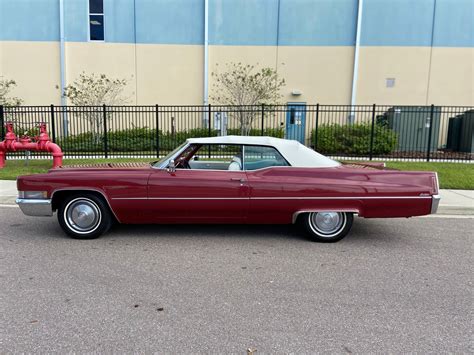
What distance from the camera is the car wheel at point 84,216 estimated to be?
5.08 meters

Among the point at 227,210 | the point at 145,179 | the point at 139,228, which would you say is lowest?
the point at 139,228

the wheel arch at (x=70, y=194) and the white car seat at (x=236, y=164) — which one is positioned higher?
the white car seat at (x=236, y=164)

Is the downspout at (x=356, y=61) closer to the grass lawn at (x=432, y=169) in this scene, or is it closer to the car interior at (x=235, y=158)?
the grass lawn at (x=432, y=169)

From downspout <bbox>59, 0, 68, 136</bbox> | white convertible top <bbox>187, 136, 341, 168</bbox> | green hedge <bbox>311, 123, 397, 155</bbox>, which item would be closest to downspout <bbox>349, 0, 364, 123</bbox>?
green hedge <bbox>311, 123, 397, 155</bbox>

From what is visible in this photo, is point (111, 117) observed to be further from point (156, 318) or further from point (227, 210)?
point (156, 318)

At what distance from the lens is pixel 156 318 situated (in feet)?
10.3

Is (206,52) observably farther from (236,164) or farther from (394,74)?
(236,164)

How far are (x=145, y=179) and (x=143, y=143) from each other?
35.9ft

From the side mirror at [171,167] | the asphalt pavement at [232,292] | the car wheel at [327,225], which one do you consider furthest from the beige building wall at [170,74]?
the car wheel at [327,225]

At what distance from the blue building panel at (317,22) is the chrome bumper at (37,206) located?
1583cm

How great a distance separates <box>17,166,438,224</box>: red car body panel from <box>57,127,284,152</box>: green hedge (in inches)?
410

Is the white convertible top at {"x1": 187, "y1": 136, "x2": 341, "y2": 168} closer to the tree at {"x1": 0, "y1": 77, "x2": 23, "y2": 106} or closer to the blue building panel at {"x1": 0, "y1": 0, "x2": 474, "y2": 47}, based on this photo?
the blue building panel at {"x1": 0, "y1": 0, "x2": 474, "y2": 47}

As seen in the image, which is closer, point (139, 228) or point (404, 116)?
point (139, 228)

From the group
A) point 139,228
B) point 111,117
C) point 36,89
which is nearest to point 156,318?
point 139,228
